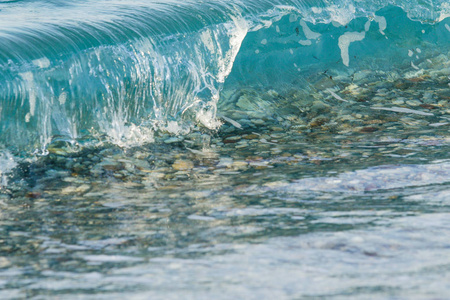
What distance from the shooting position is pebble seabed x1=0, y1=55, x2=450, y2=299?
242 cm

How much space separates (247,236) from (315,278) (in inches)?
24.7

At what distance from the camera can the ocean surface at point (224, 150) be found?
255 cm

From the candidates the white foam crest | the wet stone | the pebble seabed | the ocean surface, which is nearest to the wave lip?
the ocean surface

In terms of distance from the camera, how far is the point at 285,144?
5316 millimetres

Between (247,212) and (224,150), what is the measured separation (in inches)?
76.3

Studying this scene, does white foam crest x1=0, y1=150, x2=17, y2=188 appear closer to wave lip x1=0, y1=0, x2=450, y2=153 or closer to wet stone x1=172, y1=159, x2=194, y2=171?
wave lip x1=0, y1=0, x2=450, y2=153

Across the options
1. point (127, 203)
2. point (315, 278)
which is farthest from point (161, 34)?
point (315, 278)

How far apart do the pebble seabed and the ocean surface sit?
0.01m

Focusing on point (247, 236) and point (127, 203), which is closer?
point (247, 236)

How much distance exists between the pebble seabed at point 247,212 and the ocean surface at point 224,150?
0.01m

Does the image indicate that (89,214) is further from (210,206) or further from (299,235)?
(299,235)

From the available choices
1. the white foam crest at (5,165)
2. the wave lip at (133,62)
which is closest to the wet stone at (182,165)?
the wave lip at (133,62)

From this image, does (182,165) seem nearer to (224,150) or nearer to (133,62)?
(224,150)

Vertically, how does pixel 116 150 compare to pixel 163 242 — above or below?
below
